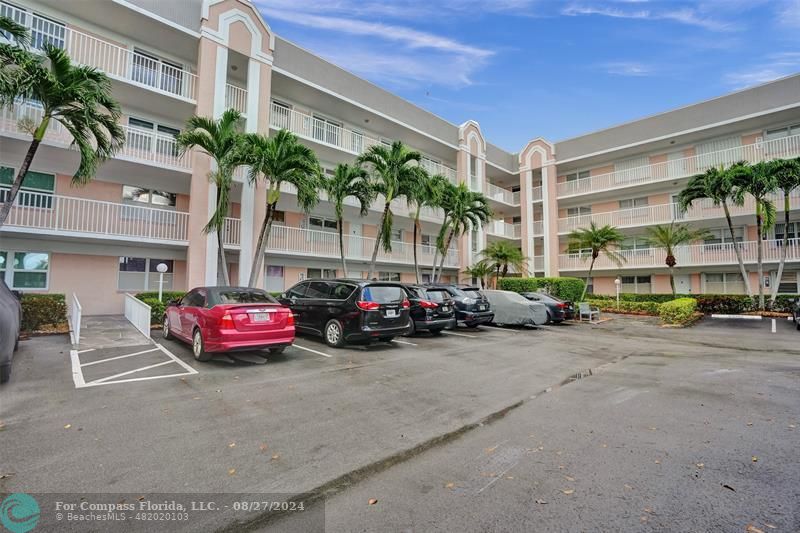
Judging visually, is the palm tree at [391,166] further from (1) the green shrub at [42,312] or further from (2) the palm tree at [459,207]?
(1) the green shrub at [42,312]

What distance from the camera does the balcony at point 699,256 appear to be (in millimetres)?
20531

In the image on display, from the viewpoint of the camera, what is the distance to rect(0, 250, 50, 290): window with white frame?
1274cm

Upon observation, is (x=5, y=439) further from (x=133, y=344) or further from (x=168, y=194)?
(x=168, y=194)

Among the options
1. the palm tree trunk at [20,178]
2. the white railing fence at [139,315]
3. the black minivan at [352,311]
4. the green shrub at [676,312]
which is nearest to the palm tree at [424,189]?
the black minivan at [352,311]

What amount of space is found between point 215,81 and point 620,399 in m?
17.1

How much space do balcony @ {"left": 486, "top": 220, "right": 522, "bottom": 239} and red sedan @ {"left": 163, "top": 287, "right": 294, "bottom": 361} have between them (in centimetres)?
2252

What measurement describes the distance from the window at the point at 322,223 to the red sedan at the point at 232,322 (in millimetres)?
11724

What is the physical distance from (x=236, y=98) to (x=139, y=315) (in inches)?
406

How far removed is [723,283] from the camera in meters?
23.0

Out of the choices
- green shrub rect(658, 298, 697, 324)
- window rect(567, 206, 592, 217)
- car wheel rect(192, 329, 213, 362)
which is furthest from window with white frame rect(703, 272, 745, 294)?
car wheel rect(192, 329, 213, 362)

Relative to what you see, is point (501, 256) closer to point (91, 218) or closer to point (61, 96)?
point (91, 218)

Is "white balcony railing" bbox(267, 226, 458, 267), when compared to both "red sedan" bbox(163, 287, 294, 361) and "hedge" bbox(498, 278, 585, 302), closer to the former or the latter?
"hedge" bbox(498, 278, 585, 302)

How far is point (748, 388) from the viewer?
254 inches

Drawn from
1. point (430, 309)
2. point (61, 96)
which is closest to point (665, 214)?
point (430, 309)
